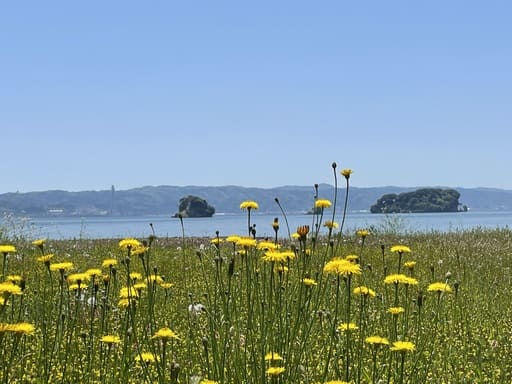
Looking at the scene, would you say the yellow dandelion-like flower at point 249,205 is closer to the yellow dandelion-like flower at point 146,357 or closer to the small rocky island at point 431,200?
the yellow dandelion-like flower at point 146,357

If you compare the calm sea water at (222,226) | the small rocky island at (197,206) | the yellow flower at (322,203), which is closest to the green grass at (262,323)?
the yellow flower at (322,203)

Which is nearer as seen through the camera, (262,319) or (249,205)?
(262,319)

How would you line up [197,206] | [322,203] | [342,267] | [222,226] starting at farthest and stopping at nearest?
[197,206], [222,226], [322,203], [342,267]

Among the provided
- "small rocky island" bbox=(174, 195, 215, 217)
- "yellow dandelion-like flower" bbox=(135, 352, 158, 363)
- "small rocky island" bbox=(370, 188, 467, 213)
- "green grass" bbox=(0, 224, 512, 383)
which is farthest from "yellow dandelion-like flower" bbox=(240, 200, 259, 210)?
"small rocky island" bbox=(370, 188, 467, 213)

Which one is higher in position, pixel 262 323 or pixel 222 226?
pixel 262 323

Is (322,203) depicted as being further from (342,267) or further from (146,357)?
(146,357)

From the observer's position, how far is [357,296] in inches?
281

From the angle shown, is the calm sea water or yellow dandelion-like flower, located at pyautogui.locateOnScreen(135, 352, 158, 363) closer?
yellow dandelion-like flower, located at pyautogui.locateOnScreen(135, 352, 158, 363)

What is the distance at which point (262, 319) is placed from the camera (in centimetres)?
316

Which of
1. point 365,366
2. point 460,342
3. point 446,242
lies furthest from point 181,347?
point 446,242

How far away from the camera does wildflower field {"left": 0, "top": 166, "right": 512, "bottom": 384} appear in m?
3.32

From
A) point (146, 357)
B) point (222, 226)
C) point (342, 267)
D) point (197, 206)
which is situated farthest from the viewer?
point (197, 206)

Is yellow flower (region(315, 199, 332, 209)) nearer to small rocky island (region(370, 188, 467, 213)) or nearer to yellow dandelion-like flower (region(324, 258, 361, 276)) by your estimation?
yellow dandelion-like flower (region(324, 258, 361, 276))

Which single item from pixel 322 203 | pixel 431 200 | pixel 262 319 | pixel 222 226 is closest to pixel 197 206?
pixel 431 200
